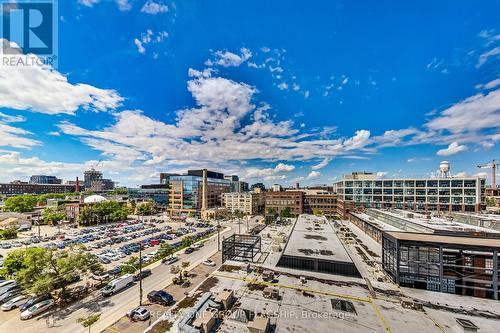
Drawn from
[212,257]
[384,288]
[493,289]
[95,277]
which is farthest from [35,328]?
[493,289]

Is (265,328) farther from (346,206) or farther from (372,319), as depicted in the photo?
(346,206)

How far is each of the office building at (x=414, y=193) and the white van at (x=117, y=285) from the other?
10408 cm

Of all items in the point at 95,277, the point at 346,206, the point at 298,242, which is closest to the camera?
the point at 95,277

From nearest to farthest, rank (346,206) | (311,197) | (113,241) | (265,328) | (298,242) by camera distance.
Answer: (265,328), (298,242), (113,241), (346,206), (311,197)

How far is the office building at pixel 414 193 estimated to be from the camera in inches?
3767

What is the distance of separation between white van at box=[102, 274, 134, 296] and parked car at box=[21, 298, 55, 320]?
21.0ft

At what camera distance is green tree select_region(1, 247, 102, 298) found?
94.9 feet

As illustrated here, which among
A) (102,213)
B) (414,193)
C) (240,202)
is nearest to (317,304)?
(240,202)

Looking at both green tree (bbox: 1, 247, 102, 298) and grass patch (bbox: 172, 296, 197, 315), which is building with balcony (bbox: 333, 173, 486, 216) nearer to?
grass patch (bbox: 172, 296, 197, 315)

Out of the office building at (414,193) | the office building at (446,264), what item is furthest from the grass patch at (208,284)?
the office building at (414,193)

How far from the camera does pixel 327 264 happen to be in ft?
131

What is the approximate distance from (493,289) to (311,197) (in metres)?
92.2

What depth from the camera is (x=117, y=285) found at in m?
34.1

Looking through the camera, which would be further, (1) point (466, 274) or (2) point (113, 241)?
(2) point (113, 241)
